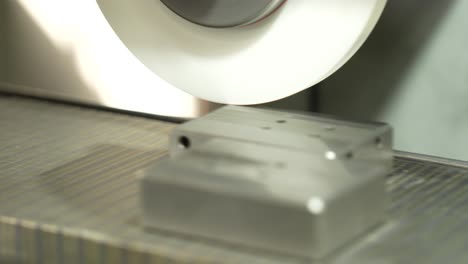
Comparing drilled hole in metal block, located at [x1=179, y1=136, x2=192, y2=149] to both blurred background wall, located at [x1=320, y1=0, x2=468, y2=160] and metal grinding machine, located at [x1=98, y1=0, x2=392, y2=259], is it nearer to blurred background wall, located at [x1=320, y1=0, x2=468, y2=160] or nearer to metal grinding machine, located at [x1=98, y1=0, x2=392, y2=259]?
metal grinding machine, located at [x1=98, y1=0, x2=392, y2=259]

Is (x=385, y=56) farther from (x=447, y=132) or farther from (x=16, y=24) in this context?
(x=16, y=24)

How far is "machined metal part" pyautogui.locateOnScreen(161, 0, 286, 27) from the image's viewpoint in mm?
950

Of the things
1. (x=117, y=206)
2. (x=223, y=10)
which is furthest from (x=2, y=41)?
(x=117, y=206)

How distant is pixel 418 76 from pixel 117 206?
39cm

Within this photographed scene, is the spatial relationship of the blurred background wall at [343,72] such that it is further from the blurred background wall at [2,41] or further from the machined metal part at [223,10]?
the machined metal part at [223,10]

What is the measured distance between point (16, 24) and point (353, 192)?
648 millimetres

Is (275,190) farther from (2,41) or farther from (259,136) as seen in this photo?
(2,41)

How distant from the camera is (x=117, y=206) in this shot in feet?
2.64

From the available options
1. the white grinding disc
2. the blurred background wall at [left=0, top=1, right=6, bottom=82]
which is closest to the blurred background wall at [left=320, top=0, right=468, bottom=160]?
the white grinding disc

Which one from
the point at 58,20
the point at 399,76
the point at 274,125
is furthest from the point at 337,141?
the point at 58,20

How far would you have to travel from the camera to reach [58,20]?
1145 mm

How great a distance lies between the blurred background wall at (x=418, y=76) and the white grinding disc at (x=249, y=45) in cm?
11

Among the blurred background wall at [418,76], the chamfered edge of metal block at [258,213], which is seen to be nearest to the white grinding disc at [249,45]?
the blurred background wall at [418,76]

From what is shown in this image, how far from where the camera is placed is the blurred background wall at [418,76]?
97 centimetres
